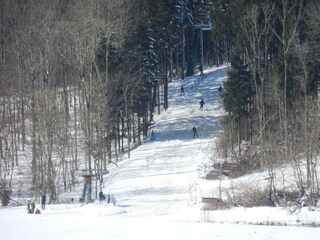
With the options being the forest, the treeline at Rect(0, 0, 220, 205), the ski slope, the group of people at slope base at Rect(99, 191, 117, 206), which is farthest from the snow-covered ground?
the treeline at Rect(0, 0, 220, 205)

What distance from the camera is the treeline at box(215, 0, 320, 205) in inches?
1312

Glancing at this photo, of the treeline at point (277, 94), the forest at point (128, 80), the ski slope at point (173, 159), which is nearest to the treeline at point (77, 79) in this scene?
the forest at point (128, 80)

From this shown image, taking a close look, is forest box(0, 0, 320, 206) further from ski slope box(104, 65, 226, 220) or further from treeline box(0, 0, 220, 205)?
ski slope box(104, 65, 226, 220)

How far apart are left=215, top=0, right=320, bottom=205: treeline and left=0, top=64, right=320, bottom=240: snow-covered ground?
104 inches

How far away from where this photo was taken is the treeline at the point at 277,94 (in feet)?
109

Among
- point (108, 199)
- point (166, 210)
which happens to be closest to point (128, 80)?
point (108, 199)

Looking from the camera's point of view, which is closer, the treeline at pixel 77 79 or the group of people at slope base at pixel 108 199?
the group of people at slope base at pixel 108 199

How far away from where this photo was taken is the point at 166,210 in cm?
3269

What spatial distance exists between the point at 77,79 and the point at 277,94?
73.9 ft

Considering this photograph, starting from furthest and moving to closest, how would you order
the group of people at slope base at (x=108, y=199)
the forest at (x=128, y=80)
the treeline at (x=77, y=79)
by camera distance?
1. the treeline at (x=77, y=79)
2. the forest at (x=128, y=80)
3. the group of people at slope base at (x=108, y=199)

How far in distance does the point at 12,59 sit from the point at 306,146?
3253cm

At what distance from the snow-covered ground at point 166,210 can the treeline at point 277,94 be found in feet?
8.64

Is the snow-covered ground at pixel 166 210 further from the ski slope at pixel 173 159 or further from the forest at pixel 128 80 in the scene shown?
the forest at pixel 128 80

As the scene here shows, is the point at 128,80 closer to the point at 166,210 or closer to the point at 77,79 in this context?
the point at 77,79
